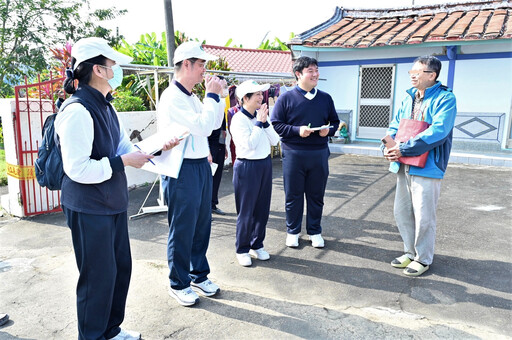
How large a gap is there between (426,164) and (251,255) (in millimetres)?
1923

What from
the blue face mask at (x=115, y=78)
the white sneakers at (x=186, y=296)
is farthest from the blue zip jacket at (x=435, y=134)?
the blue face mask at (x=115, y=78)

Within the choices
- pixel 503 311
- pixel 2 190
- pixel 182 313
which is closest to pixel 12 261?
pixel 182 313

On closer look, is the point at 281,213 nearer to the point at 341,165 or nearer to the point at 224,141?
the point at 224,141

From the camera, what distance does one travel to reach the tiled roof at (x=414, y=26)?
873 cm

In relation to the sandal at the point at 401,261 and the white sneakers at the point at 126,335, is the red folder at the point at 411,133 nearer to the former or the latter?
the sandal at the point at 401,261

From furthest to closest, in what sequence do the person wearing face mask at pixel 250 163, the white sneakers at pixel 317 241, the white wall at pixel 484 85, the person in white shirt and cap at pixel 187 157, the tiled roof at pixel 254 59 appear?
1. the tiled roof at pixel 254 59
2. the white wall at pixel 484 85
3. the white sneakers at pixel 317 241
4. the person wearing face mask at pixel 250 163
5. the person in white shirt and cap at pixel 187 157

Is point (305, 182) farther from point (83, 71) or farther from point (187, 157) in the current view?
point (83, 71)

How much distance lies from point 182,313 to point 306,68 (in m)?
2.61

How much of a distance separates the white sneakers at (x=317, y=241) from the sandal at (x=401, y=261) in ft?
2.55

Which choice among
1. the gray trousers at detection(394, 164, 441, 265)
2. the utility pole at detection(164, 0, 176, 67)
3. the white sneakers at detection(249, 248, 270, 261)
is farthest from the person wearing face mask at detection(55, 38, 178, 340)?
the utility pole at detection(164, 0, 176, 67)

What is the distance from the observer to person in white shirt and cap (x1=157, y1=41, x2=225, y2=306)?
9.39 ft

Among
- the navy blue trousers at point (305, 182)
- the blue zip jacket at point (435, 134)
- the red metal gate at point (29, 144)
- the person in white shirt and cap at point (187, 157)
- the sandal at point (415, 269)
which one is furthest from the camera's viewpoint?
the red metal gate at point (29, 144)

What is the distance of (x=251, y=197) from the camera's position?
3.73m

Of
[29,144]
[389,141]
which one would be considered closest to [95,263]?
[389,141]
